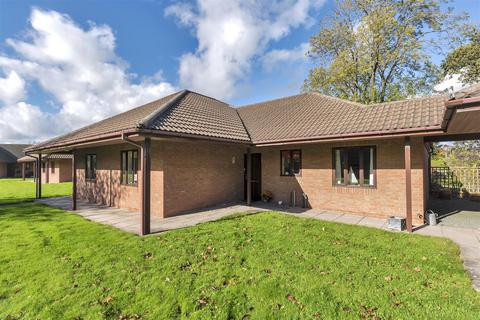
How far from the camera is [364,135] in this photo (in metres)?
7.54

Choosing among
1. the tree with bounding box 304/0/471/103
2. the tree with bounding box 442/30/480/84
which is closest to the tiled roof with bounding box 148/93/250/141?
the tree with bounding box 304/0/471/103

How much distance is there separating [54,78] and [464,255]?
23339 millimetres

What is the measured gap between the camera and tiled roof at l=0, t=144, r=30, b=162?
118ft

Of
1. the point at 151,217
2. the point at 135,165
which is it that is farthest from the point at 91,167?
the point at 151,217

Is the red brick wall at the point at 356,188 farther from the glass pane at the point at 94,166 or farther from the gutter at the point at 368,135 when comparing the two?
the glass pane at the point at 94,166

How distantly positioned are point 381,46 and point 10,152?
185 ft

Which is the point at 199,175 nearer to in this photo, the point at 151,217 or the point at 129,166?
the point at 151,217

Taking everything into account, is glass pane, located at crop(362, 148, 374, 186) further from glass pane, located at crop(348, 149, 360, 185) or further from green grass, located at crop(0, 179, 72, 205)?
green grass, located at crop(0, 179, 72, 205)

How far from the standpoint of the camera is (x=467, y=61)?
1744 centimetres

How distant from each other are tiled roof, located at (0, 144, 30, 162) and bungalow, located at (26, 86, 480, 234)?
113ft

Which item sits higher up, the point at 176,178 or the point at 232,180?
the point at 176,178

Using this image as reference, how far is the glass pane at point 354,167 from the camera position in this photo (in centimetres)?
880

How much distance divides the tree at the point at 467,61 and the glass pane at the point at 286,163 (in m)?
17.9

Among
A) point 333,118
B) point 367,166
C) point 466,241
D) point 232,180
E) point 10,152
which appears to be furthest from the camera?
point 10,152
